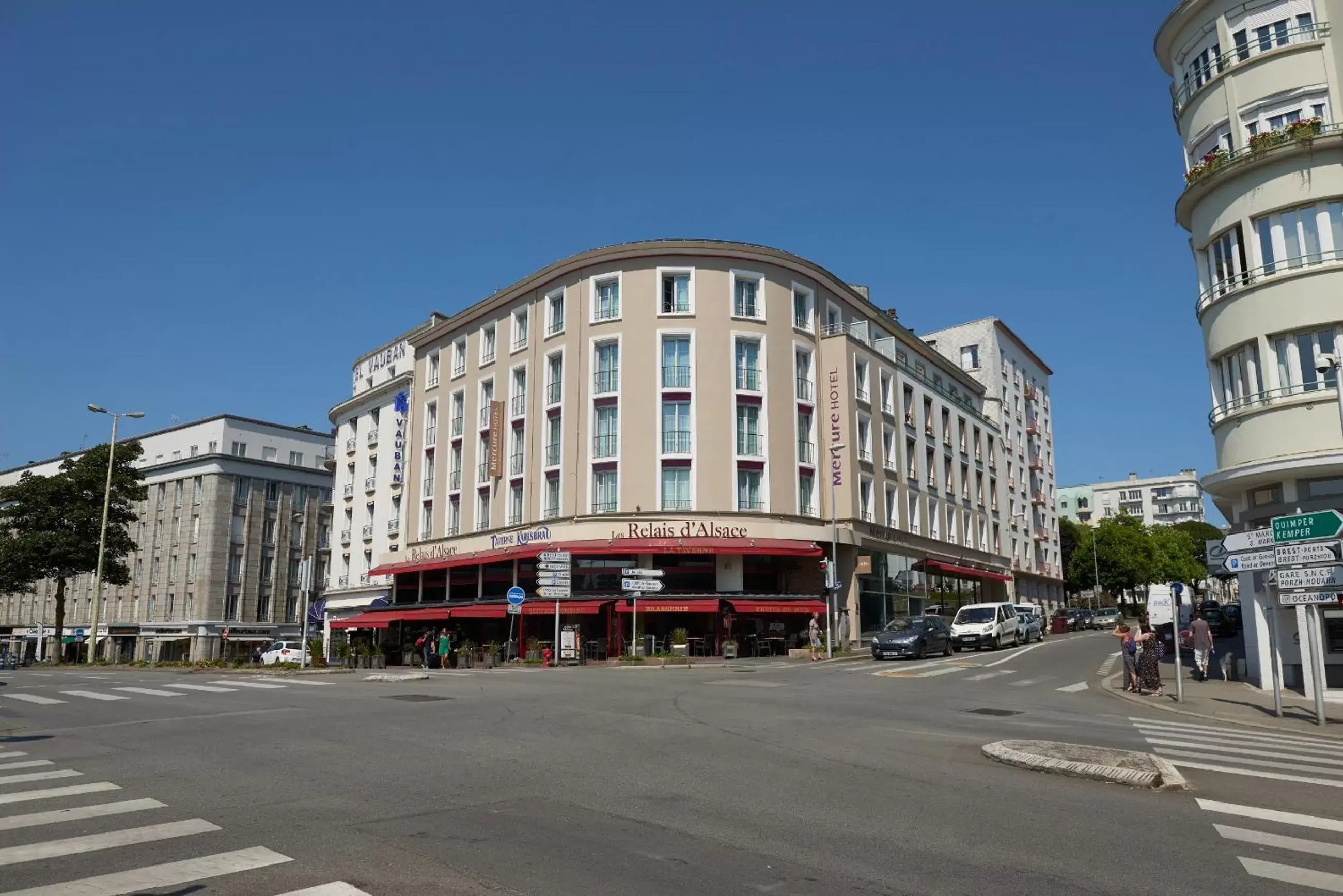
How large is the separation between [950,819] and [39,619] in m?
104

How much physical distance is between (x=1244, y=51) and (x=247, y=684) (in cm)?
2852

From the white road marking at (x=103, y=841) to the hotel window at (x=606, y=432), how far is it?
34.4 m

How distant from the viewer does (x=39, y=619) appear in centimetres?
8900

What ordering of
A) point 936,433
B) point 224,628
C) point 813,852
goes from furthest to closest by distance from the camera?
point 224,628 < point 936,433 < point 813,852

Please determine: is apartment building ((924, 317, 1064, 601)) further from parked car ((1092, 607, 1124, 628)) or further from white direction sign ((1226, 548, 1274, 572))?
white direction sign ((1226, 548, 1274, 572))

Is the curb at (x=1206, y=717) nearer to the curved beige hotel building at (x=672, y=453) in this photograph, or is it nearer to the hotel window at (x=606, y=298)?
the curved beige hotel building at (x=672, y=453)

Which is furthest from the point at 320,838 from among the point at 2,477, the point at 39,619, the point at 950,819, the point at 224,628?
the point at 2,477

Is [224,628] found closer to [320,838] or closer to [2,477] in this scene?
[2,477]

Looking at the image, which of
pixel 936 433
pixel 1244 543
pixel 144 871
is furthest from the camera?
pixel 936 433

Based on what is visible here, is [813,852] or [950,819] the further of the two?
[950,819]

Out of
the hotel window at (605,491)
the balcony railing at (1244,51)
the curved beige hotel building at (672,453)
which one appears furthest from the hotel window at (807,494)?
the balcony railing at (1244,51)

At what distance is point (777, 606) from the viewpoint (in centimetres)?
3878

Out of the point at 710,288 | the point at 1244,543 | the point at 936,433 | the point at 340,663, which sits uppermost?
the point at 710,288

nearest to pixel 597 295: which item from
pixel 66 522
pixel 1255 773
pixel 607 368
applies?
pixel 607 368
